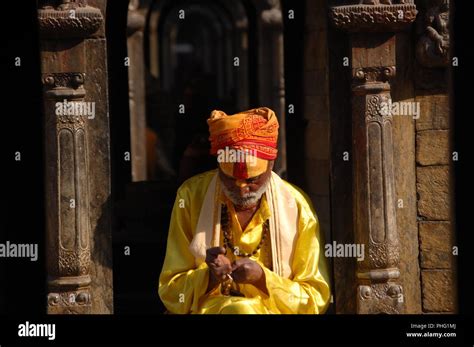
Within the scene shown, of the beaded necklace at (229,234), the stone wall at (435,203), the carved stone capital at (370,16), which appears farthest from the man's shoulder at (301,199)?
the carved stone capital at (370,16)

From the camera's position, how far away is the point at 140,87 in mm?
18812

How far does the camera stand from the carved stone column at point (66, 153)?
8484mm

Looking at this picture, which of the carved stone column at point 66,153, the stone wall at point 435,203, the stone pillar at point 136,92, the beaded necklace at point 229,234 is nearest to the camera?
the beaded necklace at point 229,234

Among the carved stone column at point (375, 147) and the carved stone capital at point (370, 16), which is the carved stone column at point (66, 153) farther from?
the carved stone column at point (375, 147)

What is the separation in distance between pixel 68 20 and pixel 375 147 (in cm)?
202

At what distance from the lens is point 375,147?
28.2ft

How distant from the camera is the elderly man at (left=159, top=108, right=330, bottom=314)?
26.5ft

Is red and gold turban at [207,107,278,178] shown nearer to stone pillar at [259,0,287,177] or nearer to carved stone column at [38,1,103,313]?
carved stone column at [38,1,103,313]

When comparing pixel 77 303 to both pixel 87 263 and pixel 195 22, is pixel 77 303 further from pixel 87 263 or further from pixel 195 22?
pixel 195 22

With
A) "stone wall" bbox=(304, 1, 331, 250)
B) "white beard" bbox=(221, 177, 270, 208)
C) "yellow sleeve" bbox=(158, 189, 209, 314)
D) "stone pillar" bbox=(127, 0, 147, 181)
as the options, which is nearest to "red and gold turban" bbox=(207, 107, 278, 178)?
"white beard" bbox=(221, 177, 270, 208)

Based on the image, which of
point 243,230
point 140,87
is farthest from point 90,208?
point 140,87

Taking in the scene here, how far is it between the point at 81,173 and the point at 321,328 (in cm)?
173

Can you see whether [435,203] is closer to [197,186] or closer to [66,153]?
[197,186]

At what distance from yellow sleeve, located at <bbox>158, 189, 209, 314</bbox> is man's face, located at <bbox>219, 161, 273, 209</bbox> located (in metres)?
0.31
